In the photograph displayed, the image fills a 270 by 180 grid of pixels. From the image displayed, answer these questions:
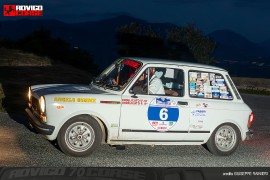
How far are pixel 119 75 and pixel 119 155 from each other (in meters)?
1.50

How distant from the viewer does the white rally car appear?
862cm

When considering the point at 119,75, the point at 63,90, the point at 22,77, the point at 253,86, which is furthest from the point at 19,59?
the point at 63,90

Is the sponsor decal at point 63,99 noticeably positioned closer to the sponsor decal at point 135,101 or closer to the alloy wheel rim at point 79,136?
the alloy wheel rim at point 79,136

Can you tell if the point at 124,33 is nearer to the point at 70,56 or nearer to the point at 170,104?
the point at 70,56

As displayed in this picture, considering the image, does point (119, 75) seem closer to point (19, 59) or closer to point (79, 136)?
point (79, 136)

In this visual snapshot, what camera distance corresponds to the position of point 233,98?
9.91 metres

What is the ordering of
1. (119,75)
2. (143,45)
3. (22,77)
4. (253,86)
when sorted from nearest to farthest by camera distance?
(119,75), (22,77), (253,86), (143,45)

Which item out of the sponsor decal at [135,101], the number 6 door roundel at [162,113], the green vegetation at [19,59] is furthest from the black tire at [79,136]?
the green vegetation at [19,59]

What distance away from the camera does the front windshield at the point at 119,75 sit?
30.2ft

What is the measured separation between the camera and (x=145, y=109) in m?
8.97

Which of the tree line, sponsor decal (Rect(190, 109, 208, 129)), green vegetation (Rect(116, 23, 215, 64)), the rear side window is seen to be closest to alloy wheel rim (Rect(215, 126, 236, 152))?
sponsor decal (Rect(190, 109, 208, 129))

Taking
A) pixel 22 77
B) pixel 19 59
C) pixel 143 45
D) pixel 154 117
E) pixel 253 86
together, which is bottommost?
pixel 253 86

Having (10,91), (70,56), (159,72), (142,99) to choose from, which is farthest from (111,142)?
(70,56)

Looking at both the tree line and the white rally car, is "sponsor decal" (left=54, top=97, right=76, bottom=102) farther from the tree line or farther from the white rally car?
the tree line
